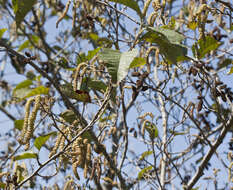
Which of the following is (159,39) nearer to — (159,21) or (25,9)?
(25,9)

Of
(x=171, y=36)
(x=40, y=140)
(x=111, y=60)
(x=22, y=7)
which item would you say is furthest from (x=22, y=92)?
(x=171, y=36)

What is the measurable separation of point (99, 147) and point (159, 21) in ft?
2.95

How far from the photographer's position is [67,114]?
2135 mm

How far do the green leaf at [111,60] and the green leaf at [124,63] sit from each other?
2 cm

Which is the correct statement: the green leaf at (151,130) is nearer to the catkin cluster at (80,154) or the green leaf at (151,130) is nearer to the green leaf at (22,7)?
the catkin cluster at (80,154)

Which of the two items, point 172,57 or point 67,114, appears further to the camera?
point 67,114

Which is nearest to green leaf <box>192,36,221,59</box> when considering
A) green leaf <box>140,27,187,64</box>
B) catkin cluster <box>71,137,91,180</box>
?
green leaf <box>140,27,187,64</box>

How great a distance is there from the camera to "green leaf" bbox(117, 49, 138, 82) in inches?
51.0

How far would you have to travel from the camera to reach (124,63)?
53.1 inches

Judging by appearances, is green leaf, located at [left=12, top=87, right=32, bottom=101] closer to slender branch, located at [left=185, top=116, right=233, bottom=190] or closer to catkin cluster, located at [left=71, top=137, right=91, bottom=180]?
catkin cluster, located at [left=71, top=137, right=91, bottom=180]

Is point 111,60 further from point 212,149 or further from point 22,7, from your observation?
point 212,149

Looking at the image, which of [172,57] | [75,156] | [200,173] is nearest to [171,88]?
[200,173]

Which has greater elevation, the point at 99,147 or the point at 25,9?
the point at 25,9

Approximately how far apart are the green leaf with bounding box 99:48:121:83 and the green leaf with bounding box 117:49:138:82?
0.02 metres
